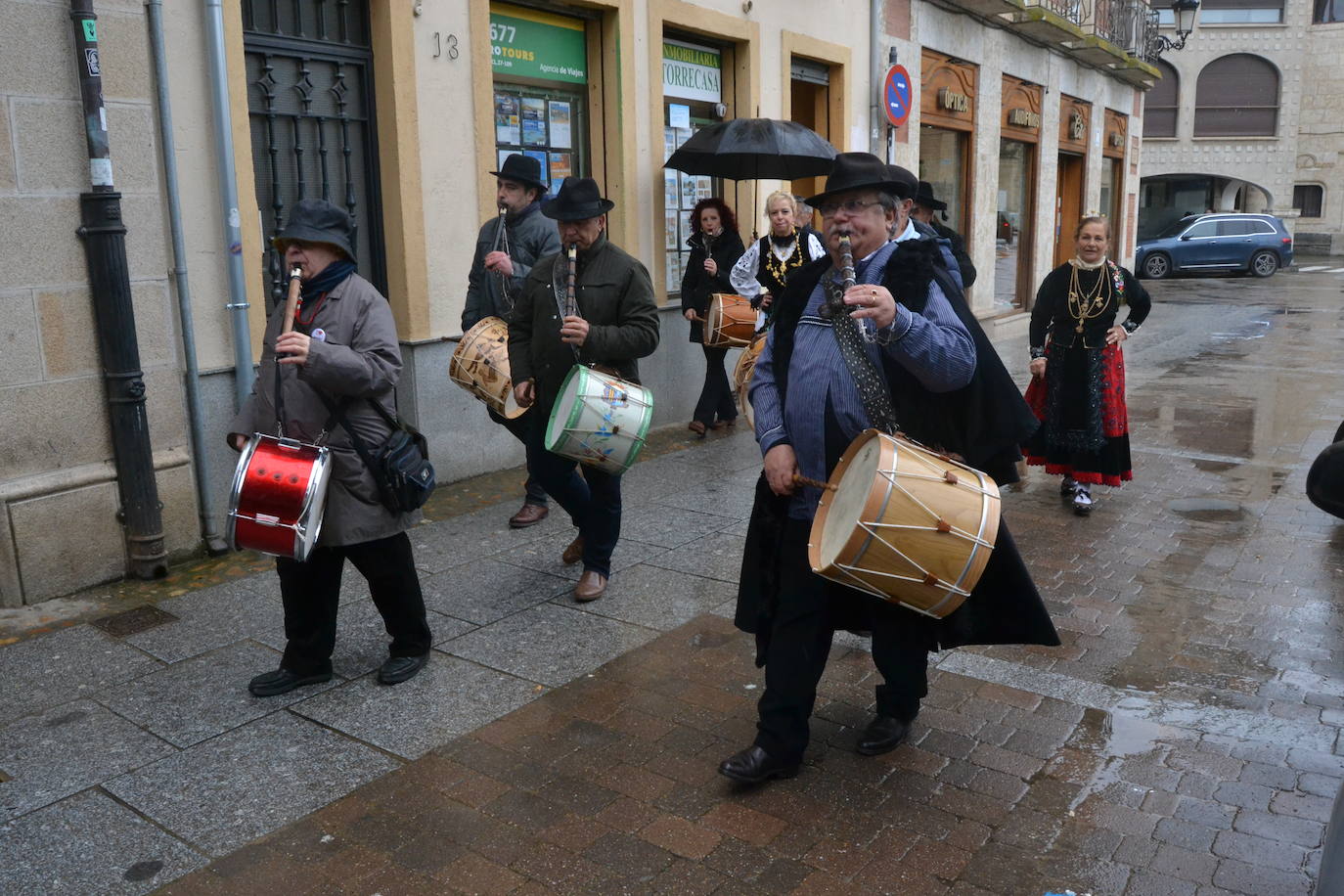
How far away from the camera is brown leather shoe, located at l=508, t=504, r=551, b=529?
265 inches

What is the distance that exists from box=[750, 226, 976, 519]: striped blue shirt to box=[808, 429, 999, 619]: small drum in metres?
0.22

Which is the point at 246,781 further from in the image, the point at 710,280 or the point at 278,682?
the point at 710,280

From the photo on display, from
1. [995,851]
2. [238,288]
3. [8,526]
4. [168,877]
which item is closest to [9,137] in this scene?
[238,288]

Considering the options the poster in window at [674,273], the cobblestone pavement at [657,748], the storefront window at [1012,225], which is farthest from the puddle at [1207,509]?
the storefront window at [1012,225]

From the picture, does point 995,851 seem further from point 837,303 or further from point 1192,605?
point 1192,605

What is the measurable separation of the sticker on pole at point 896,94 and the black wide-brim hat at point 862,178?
927cm

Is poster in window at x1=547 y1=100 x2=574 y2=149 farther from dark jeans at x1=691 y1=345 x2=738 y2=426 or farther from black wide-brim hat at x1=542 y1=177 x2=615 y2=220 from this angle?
black wide-brim hat at x1=542 y1=177 x2=615 y2=220

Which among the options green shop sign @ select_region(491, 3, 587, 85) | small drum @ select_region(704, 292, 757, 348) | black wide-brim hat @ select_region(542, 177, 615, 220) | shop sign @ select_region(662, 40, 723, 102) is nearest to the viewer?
black wide-brim hat @ select_region(542, 177, 615, 220)

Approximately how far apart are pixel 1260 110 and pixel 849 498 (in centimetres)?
4364

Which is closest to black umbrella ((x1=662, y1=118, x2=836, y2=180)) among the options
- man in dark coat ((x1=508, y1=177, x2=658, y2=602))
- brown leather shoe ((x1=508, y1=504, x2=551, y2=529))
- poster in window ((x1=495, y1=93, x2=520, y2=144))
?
poster in window ((x1=495, y1=93, x2=520, y2=144))

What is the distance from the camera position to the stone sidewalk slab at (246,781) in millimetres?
3553

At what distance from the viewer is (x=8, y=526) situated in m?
5.34

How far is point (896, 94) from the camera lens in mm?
12406

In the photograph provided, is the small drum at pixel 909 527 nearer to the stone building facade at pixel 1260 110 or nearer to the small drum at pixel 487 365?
the small drum at pixel 487 365
